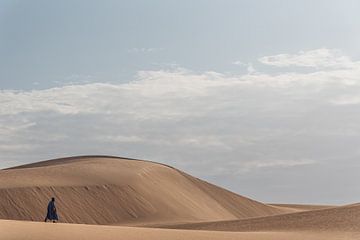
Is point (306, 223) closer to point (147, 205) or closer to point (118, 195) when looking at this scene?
point (147, 205)

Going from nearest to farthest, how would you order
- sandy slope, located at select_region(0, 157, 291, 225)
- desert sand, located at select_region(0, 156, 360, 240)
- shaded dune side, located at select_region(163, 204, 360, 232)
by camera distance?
1. shaded dune side, located at select_region(163, 204, 360, 232)
2. desert sand, located at select_region(0, 156, 360, 240)
3. sandy slope, located at select_region(0, 157, 291, 225)

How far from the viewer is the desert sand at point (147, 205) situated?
34.0 metres

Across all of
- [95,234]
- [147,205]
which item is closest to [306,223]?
[95,234]

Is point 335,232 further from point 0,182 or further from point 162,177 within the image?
point 162,177

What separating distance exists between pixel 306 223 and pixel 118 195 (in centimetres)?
2667

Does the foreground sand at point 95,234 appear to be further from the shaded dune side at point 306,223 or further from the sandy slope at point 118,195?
the sandy slope at point 118,195

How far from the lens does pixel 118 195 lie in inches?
2343

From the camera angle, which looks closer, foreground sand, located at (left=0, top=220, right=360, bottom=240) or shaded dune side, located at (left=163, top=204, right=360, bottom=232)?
foreground sand, located at (left=0, top=220, right=360, bottom=240)

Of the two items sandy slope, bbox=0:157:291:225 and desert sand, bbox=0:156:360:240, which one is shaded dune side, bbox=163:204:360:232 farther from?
sandy slope, bbox=0:157:291:225

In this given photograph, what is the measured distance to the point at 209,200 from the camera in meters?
69.6

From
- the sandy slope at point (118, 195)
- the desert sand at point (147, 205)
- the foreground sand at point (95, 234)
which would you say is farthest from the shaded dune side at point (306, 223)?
the sandy slope at point (118, 195)

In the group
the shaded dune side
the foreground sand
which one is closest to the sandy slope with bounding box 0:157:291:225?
the shaded dune side

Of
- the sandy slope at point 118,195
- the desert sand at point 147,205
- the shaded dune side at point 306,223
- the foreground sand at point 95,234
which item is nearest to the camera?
the foreground sand at point 95,234

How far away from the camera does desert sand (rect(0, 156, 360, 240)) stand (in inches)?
1340
